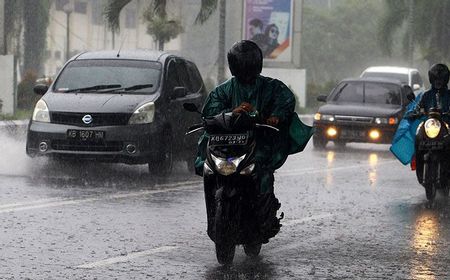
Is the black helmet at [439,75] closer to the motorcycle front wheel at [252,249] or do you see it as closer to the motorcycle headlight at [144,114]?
Answer: the motorcycle headlight at [144,114]

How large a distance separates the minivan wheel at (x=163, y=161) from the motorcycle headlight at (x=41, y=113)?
150 cm

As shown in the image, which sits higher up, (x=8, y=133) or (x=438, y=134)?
(x=438, y=134)

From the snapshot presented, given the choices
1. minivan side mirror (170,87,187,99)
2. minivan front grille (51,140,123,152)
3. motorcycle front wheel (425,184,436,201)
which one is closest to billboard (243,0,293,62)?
minivan side mirror (170,87,187,99)

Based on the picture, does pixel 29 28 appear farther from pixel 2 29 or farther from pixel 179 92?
pixel 179 92

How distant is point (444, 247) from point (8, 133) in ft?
57.7

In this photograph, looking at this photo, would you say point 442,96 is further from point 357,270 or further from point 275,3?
point 275,3

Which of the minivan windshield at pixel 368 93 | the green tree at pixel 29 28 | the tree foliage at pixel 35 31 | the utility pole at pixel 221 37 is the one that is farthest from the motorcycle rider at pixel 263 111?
the tree foliage at pixel 35 31

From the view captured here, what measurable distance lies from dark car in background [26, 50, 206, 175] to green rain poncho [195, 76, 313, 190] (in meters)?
7.06

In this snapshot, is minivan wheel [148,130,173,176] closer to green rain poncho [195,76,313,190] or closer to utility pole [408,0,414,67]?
green rain poncho [195,76,313,190]

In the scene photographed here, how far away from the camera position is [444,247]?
11.2 metres

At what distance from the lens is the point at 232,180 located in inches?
380

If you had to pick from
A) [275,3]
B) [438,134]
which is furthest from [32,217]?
[275,3]

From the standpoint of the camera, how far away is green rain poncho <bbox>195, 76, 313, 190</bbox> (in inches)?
397

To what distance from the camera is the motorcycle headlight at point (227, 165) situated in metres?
9.56
